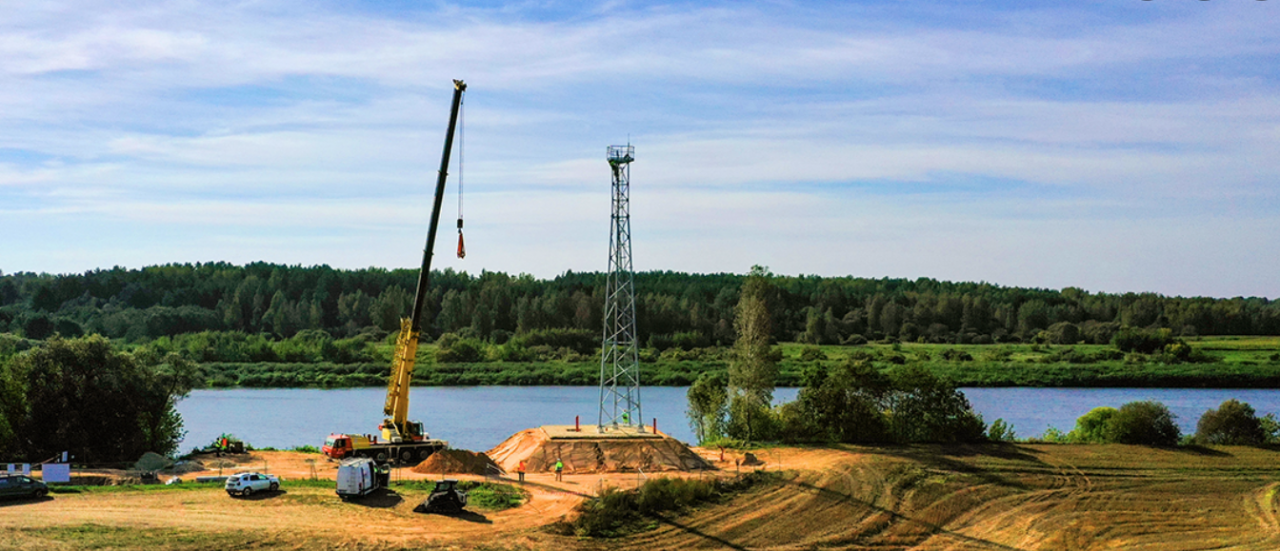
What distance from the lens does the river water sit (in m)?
67.9

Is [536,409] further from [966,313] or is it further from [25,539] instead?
[966,313]

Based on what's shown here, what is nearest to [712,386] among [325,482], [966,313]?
[325,482]

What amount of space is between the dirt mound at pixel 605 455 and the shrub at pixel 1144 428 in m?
22.5

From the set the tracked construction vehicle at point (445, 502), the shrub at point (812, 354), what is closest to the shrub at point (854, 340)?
the shrub at point (812, 354)

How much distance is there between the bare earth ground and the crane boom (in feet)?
11.4

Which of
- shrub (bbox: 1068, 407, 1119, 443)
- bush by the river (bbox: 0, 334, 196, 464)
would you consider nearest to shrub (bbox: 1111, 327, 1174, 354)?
shrub (bbox: 1068, 407, 1119, 443)

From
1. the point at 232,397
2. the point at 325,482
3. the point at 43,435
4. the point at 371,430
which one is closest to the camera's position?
the point at 325,482

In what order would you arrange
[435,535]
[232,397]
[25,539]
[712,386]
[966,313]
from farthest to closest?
1. [966,313]
2. [232,397]
3. [712,386]
4. [435,535]
5. [25,539]

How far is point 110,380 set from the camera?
48.9 meters

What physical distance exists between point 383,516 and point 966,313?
4984 inches

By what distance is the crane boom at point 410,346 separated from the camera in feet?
156

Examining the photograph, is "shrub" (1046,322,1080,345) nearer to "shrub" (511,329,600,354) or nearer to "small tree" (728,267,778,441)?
"shrub" (511,329,600,354)

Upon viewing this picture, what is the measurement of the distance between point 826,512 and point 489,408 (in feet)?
154

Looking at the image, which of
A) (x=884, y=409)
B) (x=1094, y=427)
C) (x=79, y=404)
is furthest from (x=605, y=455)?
(x=1094, y=427)
